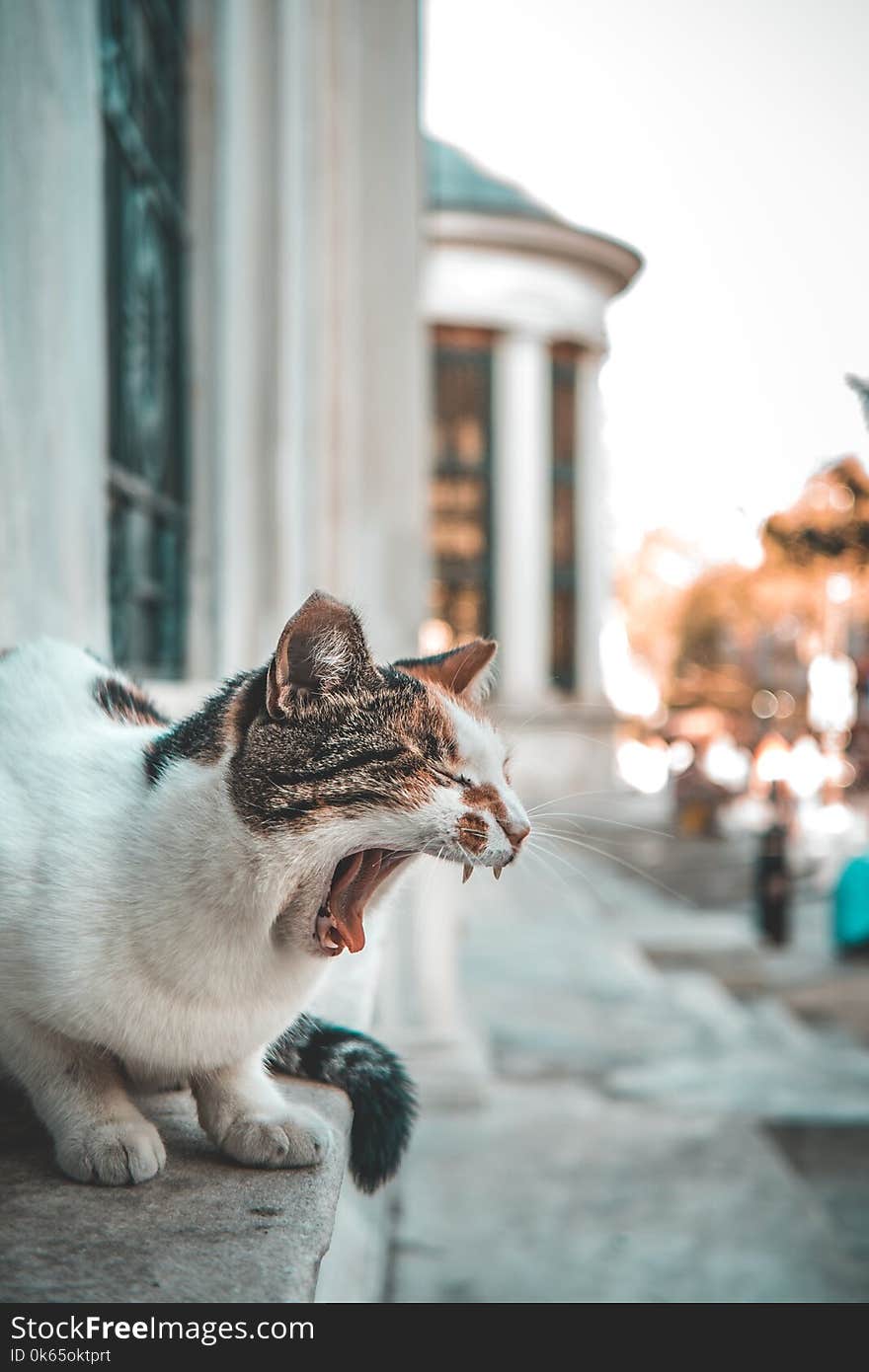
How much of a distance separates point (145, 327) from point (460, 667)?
→ 6.90ft

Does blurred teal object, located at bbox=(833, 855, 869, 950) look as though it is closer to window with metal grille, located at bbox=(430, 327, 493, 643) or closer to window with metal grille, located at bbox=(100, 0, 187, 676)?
window with metal grille, located at bbox=(100, 0, 187, 676)

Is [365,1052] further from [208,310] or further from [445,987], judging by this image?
[445,987]

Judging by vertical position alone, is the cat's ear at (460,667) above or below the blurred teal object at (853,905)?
above

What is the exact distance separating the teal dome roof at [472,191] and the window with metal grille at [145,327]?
41.0 feet

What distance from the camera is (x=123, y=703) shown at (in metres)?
1.09

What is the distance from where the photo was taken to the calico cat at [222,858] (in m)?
0.78

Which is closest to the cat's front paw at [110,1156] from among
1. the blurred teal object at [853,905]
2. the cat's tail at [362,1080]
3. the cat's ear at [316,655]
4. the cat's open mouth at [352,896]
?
the cat's tail at [362,1080]

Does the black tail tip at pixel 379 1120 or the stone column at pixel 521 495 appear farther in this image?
the stone column at pixel 521 495

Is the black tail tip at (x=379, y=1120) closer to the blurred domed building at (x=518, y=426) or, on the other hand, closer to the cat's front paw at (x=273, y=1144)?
the cat's front paw at (x=273, y=1144)

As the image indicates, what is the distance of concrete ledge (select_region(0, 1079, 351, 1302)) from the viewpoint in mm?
771

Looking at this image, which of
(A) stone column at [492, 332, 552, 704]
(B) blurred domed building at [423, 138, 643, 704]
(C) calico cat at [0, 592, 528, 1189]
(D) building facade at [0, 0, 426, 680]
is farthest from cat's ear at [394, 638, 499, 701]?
(A) stone column at [492, 332, 552, 704]

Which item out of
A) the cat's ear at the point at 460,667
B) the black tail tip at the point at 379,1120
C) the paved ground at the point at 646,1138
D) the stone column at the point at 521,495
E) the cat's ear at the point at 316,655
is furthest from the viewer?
the stone column at the point at 521,495

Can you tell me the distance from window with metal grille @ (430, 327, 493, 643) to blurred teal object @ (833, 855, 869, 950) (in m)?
8.81

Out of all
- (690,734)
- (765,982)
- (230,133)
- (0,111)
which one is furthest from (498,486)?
(0,111)
